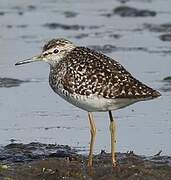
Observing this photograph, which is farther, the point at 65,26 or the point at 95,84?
the point at 65,26

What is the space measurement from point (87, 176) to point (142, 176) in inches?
21.1

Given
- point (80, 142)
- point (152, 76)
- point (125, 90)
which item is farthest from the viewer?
point (152, 76)

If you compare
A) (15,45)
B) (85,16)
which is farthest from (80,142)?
(85,16)

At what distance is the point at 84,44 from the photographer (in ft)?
57.1

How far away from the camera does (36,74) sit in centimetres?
1456

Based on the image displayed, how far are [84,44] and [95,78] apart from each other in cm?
849

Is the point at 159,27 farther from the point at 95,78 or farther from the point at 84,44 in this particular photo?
the point at 95,78

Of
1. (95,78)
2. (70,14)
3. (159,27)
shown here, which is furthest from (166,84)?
(70,14)

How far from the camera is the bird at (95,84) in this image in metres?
8.84

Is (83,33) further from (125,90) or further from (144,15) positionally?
(125,90)

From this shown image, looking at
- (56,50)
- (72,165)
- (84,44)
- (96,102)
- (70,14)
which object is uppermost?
(70,14)

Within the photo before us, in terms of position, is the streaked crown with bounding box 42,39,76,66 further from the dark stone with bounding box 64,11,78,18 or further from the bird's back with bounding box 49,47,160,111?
the dark stone with bounding box 64,11,78,18

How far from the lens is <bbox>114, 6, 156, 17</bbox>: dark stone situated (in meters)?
21.1

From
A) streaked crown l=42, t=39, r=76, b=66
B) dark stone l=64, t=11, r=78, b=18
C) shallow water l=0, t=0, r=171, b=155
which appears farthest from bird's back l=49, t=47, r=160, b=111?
dark stone l=64, t=11, r=78, b=18
